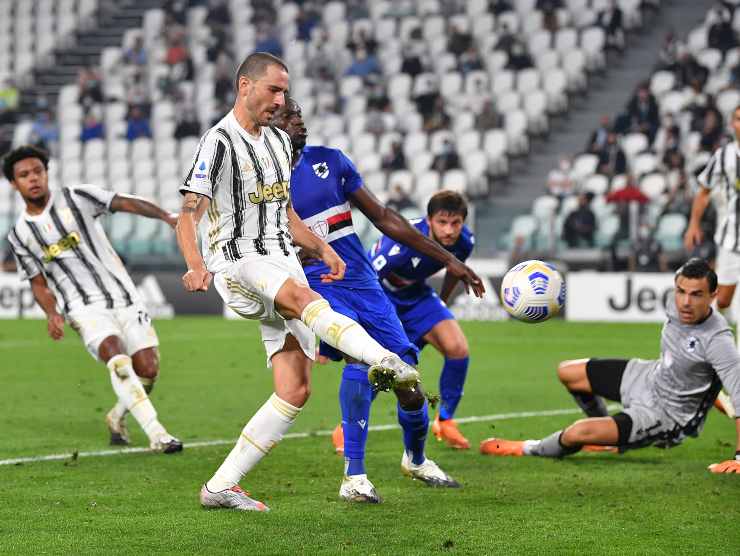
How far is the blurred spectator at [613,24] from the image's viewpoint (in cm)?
2569

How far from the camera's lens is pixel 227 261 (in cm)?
584

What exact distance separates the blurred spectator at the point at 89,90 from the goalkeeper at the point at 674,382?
22.9 m

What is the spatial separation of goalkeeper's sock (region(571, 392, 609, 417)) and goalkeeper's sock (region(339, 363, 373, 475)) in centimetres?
196

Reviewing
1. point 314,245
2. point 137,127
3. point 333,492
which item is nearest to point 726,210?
point 333,492

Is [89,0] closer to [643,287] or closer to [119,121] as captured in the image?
[119,121]

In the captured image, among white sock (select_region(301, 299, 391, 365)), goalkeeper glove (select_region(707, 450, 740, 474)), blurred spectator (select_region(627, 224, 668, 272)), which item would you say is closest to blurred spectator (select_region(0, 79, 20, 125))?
blurred spectator (select_region(627, 224, 668, 272))

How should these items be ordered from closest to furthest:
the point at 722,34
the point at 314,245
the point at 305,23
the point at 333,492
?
the point at 314,245 → the point at 333,492 → the point at 722,34 → the point at 305,23

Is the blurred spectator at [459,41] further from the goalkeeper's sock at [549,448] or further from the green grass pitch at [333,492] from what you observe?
the goalkeeper's sock at [549,448]

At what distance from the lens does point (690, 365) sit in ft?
23.5

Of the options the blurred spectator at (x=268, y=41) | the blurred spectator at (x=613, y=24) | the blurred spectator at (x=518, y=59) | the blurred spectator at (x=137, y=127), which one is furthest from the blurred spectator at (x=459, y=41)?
the blurred spectator at (x=137, y=127)

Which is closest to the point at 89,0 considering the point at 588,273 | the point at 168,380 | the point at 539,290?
the point at 588,273

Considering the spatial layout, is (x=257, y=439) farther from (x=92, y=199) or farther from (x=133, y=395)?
(x=92, y=199)

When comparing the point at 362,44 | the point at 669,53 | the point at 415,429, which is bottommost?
the point at 415,429

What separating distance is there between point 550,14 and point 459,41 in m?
1.96
